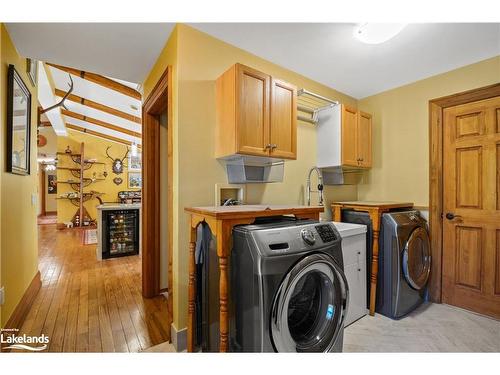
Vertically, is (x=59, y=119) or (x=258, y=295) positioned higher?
(x=59, y=119)

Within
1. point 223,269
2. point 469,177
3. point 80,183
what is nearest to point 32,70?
point 223,269

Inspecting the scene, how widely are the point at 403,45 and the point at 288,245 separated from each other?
1.94 m

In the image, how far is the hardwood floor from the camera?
1.78 m

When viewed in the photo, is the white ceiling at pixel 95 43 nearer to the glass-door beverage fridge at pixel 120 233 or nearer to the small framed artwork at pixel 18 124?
the small framed artwork at pixel 18 124

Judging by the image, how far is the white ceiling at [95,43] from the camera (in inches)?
68.8

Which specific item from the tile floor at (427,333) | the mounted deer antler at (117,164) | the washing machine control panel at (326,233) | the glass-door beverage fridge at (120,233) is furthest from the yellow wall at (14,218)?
the mounted deer antler at (117,164)

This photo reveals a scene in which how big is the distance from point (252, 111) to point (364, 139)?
1634 mm

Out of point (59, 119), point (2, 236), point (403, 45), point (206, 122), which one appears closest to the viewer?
point (2, 236)

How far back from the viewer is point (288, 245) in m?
1.29

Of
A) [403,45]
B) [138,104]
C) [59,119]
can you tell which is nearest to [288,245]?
[403,45]

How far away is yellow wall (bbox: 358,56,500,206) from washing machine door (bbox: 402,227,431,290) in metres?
0.43

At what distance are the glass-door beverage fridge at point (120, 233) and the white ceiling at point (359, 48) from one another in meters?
3.38

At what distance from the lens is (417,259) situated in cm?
236
